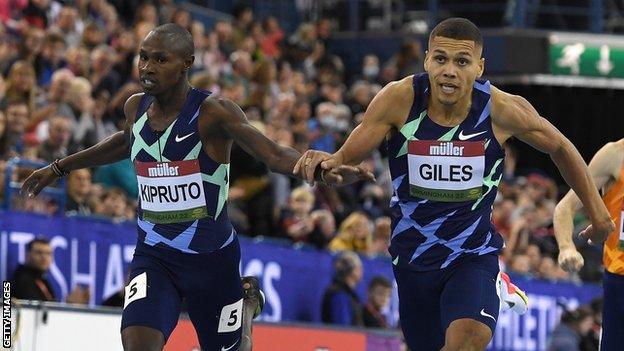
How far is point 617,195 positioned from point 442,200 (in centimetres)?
188

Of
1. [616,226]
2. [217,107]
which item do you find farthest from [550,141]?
[217,107]

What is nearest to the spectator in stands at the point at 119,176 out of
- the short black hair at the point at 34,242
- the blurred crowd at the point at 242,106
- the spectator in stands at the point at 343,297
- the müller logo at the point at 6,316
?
the blurred crowd at the point at 242,106

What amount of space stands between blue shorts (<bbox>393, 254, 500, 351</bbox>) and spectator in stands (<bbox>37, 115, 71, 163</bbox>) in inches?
245

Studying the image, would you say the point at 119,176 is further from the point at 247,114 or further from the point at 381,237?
the point at 381,237

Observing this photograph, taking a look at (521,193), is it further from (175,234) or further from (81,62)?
(175,234)

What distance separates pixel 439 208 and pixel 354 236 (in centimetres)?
918

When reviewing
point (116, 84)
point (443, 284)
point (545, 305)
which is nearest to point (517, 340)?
point (545, 305)

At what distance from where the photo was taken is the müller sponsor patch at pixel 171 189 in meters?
9.52

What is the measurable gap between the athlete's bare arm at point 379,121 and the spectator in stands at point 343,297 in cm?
763

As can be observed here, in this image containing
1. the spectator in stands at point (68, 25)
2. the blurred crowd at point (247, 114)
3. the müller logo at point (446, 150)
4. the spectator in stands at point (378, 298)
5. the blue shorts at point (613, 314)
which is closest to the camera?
the müller logo at point (446, 150)

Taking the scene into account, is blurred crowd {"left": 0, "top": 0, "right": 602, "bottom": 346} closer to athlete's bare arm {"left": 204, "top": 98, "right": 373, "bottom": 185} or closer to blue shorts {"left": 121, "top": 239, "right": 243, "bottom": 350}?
blue shorts {"left": 121, "top": 239, "right": 243, "bottom": 350}

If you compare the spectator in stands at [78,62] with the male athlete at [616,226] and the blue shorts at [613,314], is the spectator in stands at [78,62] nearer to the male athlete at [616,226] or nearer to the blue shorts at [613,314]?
the male athlete at [616,226]

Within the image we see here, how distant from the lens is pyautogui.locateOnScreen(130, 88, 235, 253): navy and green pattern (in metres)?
9.53

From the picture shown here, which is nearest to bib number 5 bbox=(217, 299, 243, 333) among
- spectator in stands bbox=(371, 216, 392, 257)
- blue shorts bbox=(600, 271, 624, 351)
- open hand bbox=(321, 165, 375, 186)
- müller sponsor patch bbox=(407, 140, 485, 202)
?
müller sponsor patch bbox=(407, 140, 485, 202)
